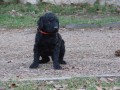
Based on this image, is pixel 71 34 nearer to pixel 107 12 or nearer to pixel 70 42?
pixel 70 42

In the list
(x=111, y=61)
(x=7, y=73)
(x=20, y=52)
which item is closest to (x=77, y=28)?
(x=20, y=52)

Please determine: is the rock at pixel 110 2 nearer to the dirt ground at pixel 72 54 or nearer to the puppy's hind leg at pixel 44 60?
the dirt ground at pixel 72 54

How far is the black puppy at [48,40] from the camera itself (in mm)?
8727

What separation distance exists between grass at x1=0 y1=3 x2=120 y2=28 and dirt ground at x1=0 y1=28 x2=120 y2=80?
119 centimetres

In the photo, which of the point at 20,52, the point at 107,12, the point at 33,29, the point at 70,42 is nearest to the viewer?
the point at 20,52

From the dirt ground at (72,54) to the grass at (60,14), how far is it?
1.19 metres

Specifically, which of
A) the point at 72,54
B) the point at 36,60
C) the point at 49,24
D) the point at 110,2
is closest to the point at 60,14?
the point at 110,2

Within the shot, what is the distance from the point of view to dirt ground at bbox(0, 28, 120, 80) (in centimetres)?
851

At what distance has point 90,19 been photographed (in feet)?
56.9

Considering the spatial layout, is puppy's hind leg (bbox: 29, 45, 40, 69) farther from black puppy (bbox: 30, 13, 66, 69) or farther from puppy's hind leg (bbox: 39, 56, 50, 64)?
puppy's hind leg (bbox: 39, 56, 50, 64)

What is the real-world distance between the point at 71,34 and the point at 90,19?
121 inches

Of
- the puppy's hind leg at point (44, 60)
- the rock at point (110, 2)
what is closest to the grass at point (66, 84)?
the puppy's hind leg at point (44, 60)

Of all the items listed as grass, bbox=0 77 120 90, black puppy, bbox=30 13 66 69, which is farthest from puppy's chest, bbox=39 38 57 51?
grass, bbox=0 77 120 90

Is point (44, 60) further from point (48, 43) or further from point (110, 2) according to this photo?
point (110, 2)
